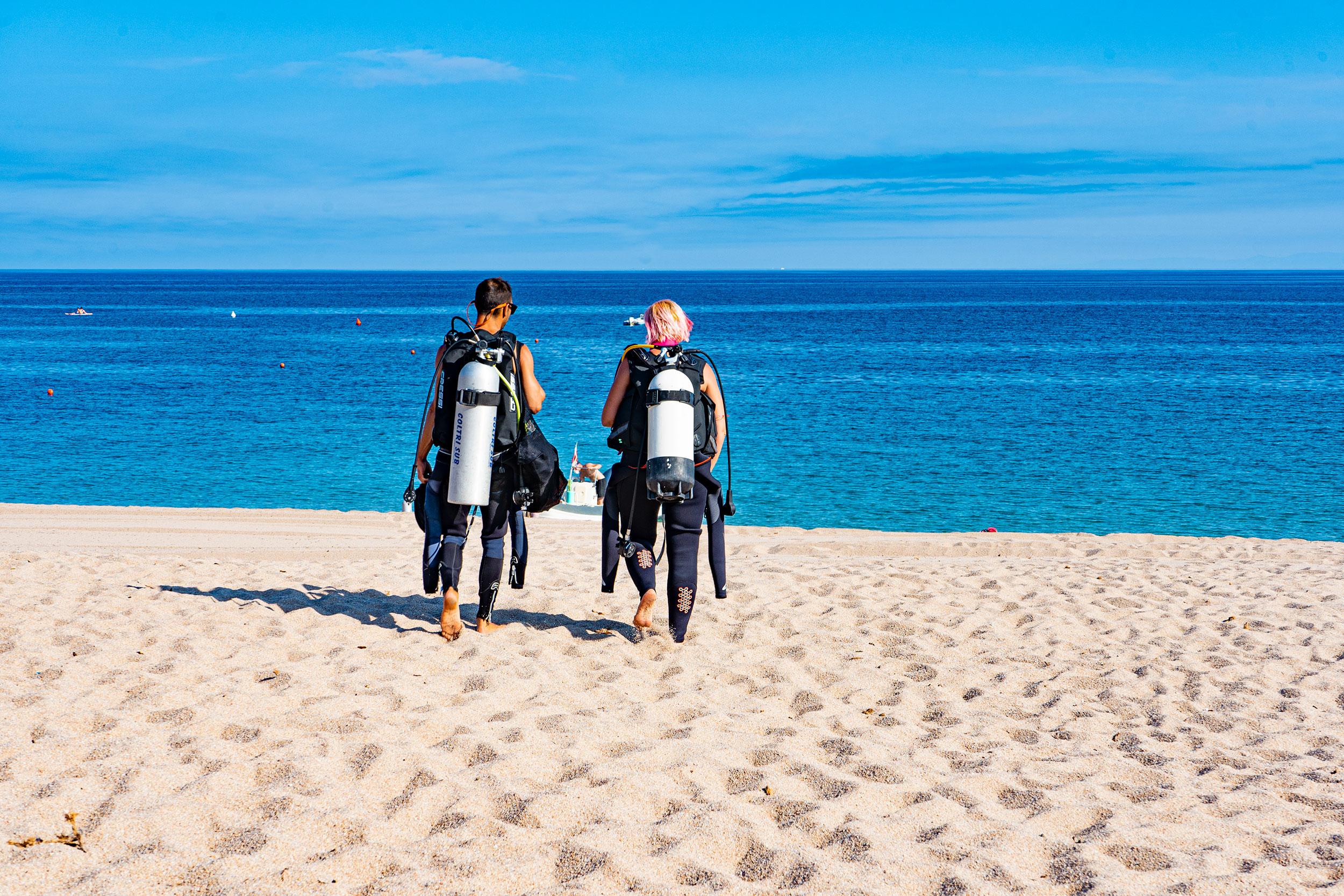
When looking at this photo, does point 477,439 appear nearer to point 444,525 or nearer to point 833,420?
point 444,525

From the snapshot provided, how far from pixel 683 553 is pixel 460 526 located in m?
1.38

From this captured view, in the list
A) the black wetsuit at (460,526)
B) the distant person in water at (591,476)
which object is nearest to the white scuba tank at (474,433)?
the black wetsuit at (460,526)

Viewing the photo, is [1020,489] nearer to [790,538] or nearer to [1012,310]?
[790,538]

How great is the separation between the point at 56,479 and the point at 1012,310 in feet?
361

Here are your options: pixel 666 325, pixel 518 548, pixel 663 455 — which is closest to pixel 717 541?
pixel 663 455

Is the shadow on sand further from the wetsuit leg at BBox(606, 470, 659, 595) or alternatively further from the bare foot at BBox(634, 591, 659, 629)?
the wetsuit leg at BBox(606, 470, 659, 595)

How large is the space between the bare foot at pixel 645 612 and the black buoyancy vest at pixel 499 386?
1270 millimetres

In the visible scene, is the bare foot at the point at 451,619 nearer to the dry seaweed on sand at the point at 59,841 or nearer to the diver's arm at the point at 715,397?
the diver's arm at the point at 715,397

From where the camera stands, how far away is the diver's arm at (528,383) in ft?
19.5

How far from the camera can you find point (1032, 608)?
293 inches

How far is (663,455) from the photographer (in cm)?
566

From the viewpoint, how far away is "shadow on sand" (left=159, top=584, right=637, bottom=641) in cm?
658

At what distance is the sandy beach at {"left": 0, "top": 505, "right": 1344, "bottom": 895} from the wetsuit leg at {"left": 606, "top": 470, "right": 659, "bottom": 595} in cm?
44

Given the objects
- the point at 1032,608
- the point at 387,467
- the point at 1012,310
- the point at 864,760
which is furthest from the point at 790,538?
the point at 1012,310
